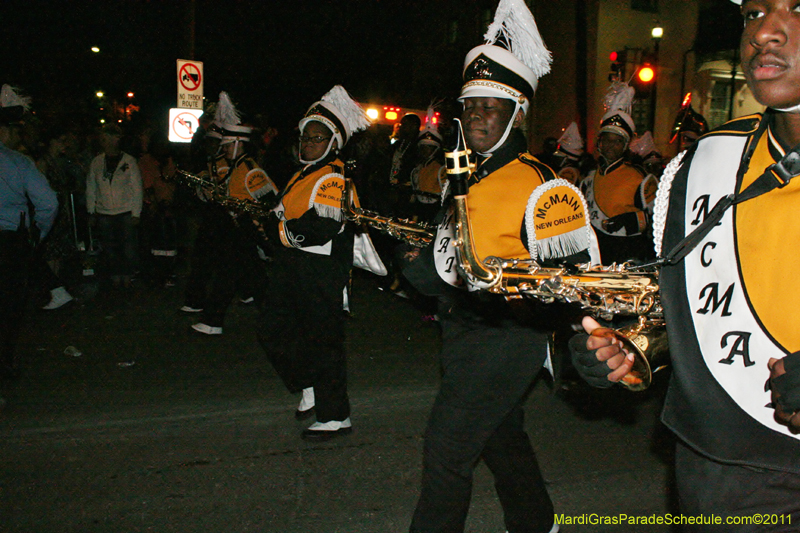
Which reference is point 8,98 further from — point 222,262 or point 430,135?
point 430,135

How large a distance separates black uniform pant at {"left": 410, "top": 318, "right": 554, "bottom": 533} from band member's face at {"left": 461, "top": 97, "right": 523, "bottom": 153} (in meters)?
0.81

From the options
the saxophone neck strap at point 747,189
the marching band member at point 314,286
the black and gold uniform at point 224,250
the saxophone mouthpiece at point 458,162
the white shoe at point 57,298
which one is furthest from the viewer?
the white shoe at point 57,298

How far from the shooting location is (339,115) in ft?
15.3

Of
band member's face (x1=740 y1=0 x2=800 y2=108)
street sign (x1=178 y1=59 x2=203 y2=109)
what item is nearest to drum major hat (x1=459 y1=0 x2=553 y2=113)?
band member's face (x1=740 y1=0 x2=800 y2=108)

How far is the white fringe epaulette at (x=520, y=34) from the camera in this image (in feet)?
9.27

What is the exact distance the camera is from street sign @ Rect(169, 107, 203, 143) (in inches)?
505

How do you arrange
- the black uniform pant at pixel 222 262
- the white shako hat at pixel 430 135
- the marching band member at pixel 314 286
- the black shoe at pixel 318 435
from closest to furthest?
the marching band member at pixel 314 286
the black shoe at pixel 318 435
the black uniform pant at pixel 222 262
the white shako hat at pixel 430 135

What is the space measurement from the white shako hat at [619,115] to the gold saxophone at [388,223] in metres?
3.68

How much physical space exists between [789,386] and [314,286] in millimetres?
3334

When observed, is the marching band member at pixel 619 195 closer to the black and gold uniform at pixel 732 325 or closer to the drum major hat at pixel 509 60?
the drum major hat at pixel 509 60

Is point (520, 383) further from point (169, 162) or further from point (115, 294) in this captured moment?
point (169, 162)

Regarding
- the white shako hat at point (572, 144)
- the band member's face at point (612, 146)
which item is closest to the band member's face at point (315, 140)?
the band member's face at point (612, 146)

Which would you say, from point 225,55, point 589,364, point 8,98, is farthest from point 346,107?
point 225,55

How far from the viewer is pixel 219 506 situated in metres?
3.52
